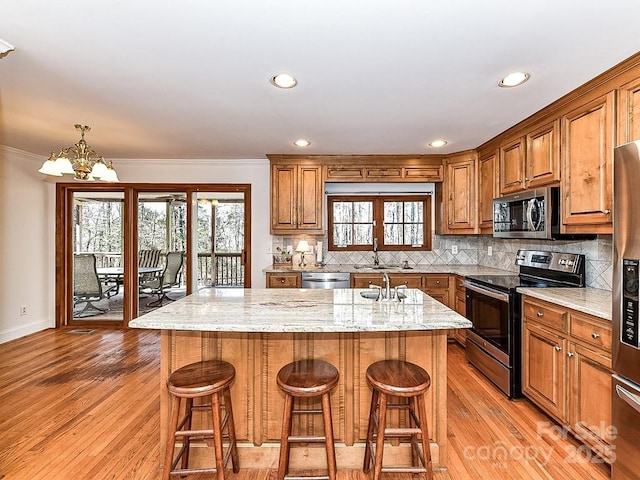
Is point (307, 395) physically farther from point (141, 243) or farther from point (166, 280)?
point (141, 243)

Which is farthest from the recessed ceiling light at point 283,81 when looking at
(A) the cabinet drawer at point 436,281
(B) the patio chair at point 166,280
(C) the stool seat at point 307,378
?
(B) the patio chair at point 166,280

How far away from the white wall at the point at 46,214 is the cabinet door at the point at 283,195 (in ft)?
1.45

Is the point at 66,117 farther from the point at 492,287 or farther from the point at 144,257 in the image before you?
the point at 492,287

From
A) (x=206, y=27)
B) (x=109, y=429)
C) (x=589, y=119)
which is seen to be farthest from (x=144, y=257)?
(x=589, y=119)

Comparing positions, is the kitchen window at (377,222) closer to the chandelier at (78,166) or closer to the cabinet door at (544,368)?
the cabinet door at (544,368)

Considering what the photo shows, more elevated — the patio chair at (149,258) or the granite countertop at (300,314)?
the patio chair at (149,258)

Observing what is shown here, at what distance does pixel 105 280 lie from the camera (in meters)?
5.02

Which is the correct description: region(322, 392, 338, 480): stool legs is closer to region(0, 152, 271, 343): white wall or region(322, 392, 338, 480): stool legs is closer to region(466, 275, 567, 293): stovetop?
region(466, 275, 567, 293): stovetop

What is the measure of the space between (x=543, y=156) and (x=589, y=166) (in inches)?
20.9

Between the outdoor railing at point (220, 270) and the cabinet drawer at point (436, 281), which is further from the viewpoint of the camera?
the outdoor railing at point (220, 270)

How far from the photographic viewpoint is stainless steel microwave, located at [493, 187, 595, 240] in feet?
8.93

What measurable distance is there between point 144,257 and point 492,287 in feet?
15.0

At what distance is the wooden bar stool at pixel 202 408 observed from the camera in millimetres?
1659

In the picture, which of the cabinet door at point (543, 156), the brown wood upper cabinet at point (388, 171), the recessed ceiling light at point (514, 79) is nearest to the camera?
the recessed ceiling light at point (514, 79)
